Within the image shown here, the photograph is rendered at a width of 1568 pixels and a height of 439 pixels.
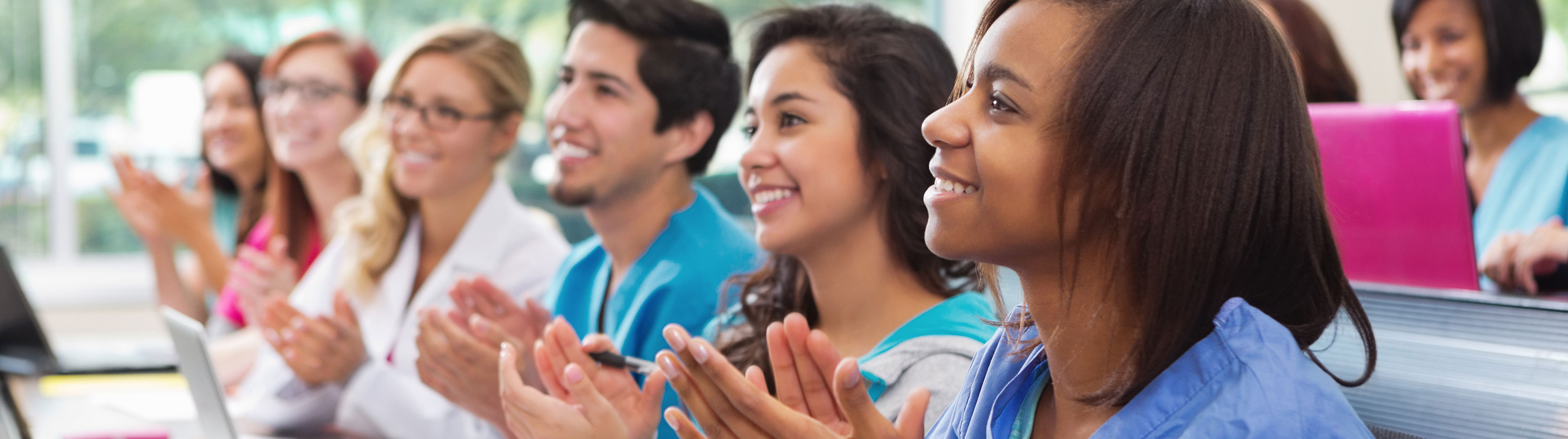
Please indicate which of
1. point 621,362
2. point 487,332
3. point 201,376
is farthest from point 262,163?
point 621,362

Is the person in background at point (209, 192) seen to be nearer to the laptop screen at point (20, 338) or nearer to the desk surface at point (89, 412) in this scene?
the desk surface at point (89, 412)

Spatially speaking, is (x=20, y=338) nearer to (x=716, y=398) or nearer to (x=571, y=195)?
(x=571, y=195)

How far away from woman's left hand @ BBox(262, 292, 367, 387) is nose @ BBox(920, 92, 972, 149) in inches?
58.2

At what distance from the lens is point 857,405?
950 mm

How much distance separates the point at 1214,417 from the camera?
0.75 metres

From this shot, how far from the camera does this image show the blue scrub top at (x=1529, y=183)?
2.22 m

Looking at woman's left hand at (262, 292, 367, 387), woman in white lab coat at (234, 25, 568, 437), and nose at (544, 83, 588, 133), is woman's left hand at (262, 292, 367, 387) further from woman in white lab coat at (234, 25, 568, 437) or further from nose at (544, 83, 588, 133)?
nose at (544, 83, 588, 133)

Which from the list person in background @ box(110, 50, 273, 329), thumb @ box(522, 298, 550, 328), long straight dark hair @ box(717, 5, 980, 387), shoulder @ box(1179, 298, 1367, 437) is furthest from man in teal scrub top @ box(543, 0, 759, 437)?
person in background @ box(110, 50, 273, 329)

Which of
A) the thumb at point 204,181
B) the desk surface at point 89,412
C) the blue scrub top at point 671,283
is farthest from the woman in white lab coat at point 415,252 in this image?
the thumb at point 204,181

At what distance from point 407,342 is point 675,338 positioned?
149 cm

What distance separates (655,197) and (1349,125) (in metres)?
1.06

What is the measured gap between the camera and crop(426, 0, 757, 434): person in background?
1.84 meters

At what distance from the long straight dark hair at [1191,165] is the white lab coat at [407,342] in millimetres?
1450

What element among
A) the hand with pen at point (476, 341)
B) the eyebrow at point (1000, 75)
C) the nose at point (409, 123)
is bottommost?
the hand with pen at point (476, 341)
